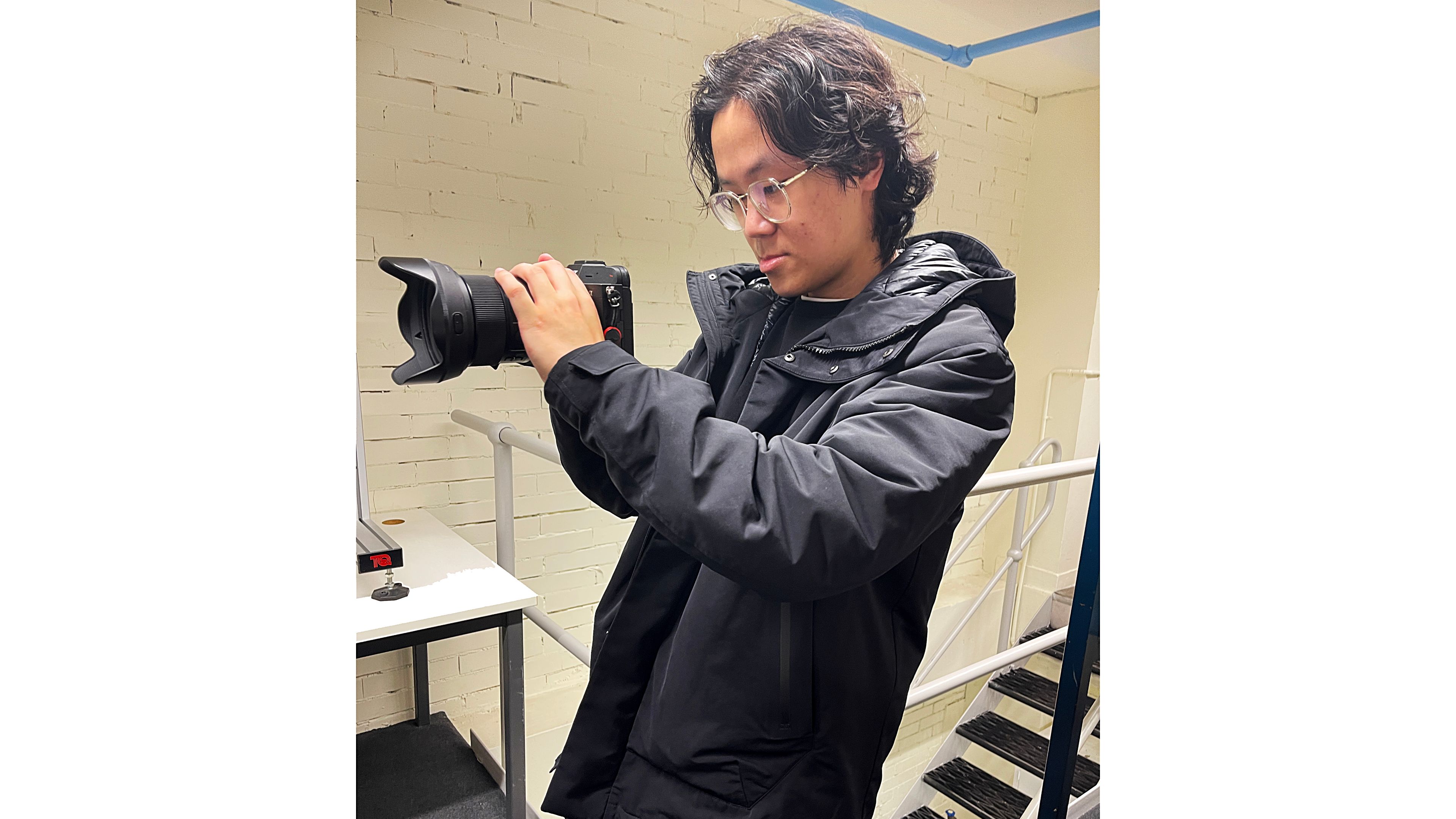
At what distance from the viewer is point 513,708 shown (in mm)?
1247

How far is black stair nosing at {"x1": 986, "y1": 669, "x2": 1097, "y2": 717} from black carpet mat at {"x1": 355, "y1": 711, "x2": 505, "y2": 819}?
1570 mm

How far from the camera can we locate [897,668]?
0.74 meters

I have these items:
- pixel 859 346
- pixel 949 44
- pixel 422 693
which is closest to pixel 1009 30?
pixel 949 44

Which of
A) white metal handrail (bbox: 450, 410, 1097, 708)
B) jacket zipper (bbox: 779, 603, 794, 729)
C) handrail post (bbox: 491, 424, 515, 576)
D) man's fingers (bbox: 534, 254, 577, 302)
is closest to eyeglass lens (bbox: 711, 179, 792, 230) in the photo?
man's fingers (bbox: 534, 254, 577, 302)

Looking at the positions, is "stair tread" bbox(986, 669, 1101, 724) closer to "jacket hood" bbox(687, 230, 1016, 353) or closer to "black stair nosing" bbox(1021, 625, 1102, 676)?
"black stair nosing" bbox(1021, 625, 1102, 676)

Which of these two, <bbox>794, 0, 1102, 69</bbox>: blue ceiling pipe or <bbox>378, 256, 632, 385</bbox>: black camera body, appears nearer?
<bbox>378, 256, 632, 385</bbox>: black camera body

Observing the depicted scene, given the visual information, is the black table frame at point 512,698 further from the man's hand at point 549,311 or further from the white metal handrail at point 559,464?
the man's hand at point 549,311

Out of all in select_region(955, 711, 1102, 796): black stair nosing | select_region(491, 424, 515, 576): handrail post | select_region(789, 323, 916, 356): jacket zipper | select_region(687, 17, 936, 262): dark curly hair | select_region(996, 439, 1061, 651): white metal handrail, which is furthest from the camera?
select_region(996, 439, 1061, 651): white metal handrail

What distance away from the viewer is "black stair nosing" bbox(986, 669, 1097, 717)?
7.41 ft

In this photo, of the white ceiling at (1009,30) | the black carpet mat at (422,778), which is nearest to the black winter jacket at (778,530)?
the black carpet mat at (422,778)

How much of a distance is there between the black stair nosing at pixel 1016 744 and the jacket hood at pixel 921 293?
1.73 m

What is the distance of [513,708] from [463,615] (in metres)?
0.19
